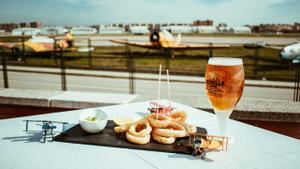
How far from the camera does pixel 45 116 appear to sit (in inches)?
59.9

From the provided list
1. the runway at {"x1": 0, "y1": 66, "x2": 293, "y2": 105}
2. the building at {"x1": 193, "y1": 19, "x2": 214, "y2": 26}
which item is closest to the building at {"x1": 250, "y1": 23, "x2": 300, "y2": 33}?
the building at {"x1": 193, "y1": 19, "x2": 214, "y2": 26}

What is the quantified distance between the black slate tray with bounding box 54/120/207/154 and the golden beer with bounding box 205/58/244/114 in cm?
21

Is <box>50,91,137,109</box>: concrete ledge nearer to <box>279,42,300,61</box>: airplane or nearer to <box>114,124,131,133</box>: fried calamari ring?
<box>114,124,131,133</box>: fried calamari ring

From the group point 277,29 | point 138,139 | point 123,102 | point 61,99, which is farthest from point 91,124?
point 277,29

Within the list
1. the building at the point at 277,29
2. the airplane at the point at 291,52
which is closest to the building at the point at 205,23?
the building at the point at 277,29

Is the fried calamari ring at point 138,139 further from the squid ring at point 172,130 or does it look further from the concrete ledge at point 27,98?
the concrete ledge at point 27,98

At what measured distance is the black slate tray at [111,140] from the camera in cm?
107

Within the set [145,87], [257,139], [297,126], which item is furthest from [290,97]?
[257,139]

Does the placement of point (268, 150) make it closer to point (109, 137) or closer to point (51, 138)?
point (109, 137)

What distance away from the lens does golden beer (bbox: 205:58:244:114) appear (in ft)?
3.45

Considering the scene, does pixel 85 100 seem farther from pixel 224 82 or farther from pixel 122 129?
pixel 224 82

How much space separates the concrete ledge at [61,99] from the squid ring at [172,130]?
4.73ft

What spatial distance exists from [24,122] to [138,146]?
629mm

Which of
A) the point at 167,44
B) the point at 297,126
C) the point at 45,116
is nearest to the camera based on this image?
the point at 45,116
